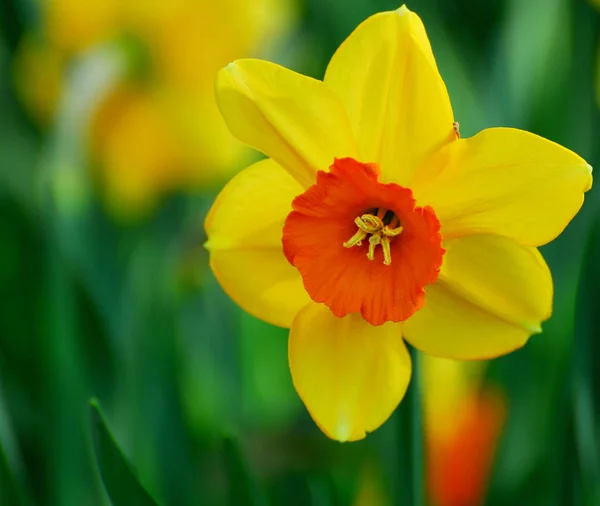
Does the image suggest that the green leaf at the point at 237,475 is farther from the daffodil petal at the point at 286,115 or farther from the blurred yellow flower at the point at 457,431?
the blurred yellow flower at the point at 457,431

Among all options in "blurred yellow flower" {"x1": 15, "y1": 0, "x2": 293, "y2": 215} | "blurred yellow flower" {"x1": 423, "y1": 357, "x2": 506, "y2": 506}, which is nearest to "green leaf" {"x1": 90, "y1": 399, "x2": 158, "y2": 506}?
"blurred yellow flower" {"x1": 423, "y1": 357, "x2": 506, "y2": 506}

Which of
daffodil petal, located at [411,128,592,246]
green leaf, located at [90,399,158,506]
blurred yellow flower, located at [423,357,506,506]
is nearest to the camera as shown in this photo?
daffodil petal, located at [411,128,592,246]

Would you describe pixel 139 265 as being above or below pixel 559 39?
below

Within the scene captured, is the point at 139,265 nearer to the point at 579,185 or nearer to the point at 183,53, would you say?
the point at 183,53

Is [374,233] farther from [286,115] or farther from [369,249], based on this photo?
[286,115]

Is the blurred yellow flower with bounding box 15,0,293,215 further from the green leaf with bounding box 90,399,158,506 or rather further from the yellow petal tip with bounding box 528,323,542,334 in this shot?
the yellow petal tip with bounding box 528,323,542,334

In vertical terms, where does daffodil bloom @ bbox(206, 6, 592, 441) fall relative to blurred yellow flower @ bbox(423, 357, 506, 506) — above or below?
above

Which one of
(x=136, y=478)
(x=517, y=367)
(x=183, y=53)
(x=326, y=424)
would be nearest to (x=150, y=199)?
(x=183, y=53)
